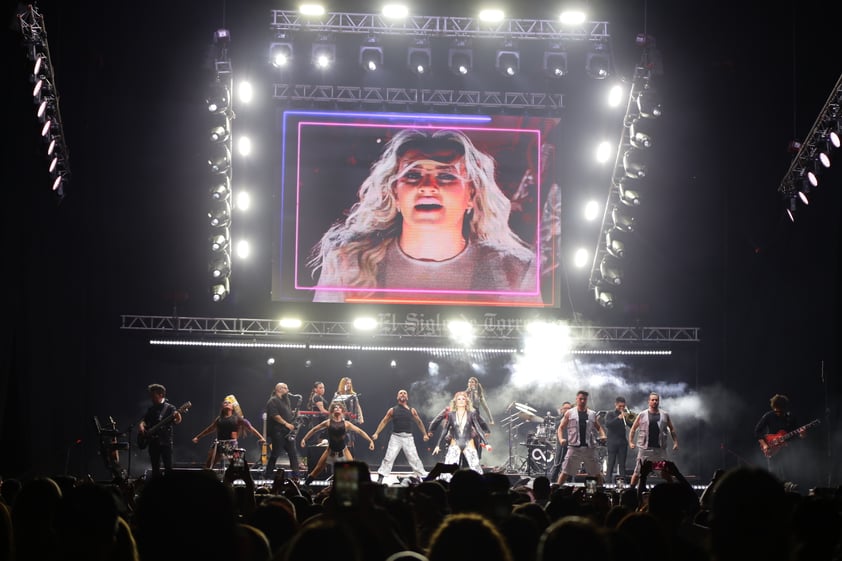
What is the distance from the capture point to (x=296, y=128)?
21094mm

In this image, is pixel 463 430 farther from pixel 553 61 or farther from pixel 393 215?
pixel 553 61

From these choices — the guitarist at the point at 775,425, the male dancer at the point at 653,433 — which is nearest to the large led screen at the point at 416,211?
the male dancer at the point at 653,433

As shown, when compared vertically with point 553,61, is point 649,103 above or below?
below

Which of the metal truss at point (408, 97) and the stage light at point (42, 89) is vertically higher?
the metal truss at point (408, 97)

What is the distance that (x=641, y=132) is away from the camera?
19.4 m

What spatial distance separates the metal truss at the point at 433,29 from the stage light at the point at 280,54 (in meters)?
0.38

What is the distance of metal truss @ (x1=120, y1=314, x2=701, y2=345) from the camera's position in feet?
69.2

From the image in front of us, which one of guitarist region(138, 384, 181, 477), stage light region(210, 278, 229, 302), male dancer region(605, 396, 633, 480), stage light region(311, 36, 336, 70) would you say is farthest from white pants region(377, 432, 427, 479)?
stage light region(311, 36, 336, 70)

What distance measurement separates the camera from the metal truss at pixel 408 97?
68.8 ft

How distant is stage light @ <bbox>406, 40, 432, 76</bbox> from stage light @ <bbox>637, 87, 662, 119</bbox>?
4.27m

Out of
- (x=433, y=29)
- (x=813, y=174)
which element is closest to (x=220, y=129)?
(x=433, y=29)

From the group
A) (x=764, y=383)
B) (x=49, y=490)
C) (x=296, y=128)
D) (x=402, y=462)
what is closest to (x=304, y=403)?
(x=402, y=462)

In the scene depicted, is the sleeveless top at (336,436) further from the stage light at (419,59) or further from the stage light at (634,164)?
the stage light at (634,164)

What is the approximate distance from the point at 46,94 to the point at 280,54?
489 cm
